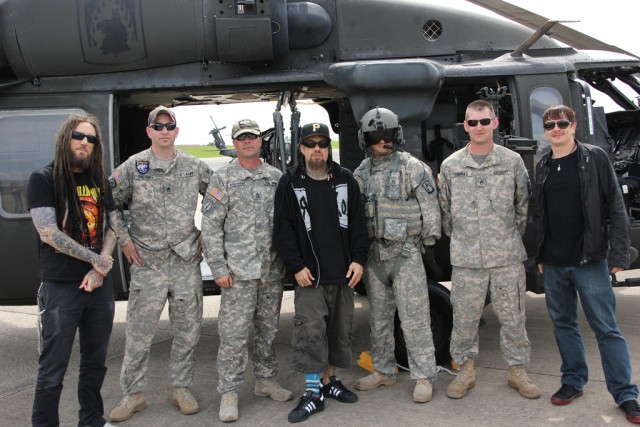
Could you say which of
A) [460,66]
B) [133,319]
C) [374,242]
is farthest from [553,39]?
[133,319]

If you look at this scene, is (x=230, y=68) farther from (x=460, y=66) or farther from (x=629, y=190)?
(x=629, y=190)

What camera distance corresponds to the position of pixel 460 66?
5.13 metres

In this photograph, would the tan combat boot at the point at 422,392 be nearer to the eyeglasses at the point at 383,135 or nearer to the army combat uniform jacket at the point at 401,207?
the army combat uniform jacket at the point at 401,207

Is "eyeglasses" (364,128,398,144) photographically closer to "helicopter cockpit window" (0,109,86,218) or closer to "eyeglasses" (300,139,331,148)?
"eyeglasses" (300,139,331,148)

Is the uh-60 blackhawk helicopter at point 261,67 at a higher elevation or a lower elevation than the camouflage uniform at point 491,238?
higher

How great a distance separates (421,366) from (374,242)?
877 millimetres

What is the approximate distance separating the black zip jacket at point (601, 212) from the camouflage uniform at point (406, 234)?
923 mm

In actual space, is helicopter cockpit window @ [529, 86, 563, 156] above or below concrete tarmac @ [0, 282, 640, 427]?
above

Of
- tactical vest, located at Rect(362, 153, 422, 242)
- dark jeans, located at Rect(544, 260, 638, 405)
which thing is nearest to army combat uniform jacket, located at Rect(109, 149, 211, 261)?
tactical vest, located at Rect(362, 153, 422, 242)

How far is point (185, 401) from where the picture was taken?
4.21m

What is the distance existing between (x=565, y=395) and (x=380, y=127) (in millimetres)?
2078

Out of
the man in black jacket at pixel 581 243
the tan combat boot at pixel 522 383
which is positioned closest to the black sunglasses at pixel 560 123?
the man in black jacket at pixel 581 243

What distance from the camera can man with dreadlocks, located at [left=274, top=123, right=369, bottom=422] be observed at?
404 centimetres

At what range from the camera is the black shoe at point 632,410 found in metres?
3.70
